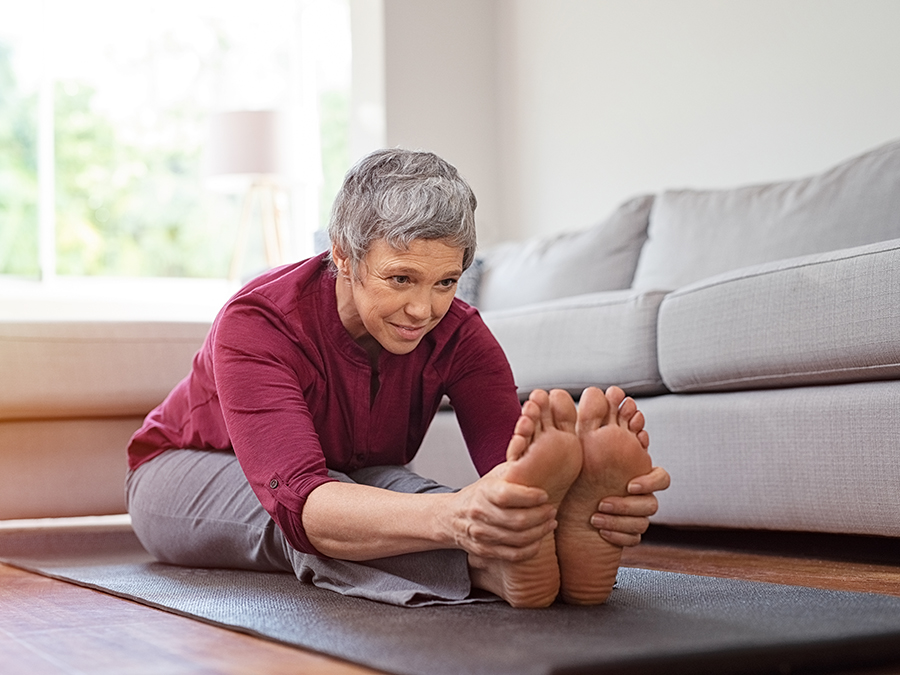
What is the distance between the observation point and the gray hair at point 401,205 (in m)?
1.39

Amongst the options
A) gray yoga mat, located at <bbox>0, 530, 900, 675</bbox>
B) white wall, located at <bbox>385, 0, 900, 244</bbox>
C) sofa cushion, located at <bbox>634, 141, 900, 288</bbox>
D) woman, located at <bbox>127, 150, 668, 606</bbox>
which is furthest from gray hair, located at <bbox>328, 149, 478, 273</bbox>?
white wall, located at <bbox>385, 0, 900, 244</bbox>

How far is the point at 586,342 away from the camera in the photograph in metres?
2.30

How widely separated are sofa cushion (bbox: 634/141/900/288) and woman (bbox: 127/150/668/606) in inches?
42.4

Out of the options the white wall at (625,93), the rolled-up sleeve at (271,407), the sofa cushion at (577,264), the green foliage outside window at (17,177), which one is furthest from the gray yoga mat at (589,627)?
the green foliage outside window at (17,177)

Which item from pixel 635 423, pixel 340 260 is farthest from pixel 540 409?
pixel 340 260

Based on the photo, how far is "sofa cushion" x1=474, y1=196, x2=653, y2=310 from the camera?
3.01 metres

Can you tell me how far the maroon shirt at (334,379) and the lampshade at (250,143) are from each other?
10.3 feet

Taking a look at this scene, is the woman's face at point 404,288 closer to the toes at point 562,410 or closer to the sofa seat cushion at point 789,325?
the toes at point 562,410

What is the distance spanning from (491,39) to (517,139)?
0.49 metres

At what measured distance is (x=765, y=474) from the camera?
1.88 m

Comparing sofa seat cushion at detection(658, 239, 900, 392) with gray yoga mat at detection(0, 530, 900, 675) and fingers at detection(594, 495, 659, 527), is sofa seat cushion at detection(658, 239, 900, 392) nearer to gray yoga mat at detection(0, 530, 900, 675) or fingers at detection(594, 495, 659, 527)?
gray yoga mat at detection(0, 530, 900, 675)

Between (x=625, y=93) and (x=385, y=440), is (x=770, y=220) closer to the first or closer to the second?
(x=385, y=440)

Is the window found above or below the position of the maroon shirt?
above

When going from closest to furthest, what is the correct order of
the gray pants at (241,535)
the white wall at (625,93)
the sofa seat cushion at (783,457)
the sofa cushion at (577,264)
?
the gray pants at (241,535), the sofa seat cushion at (783,457), the sofa cushion at (577,264), the white wall at (625,93)
